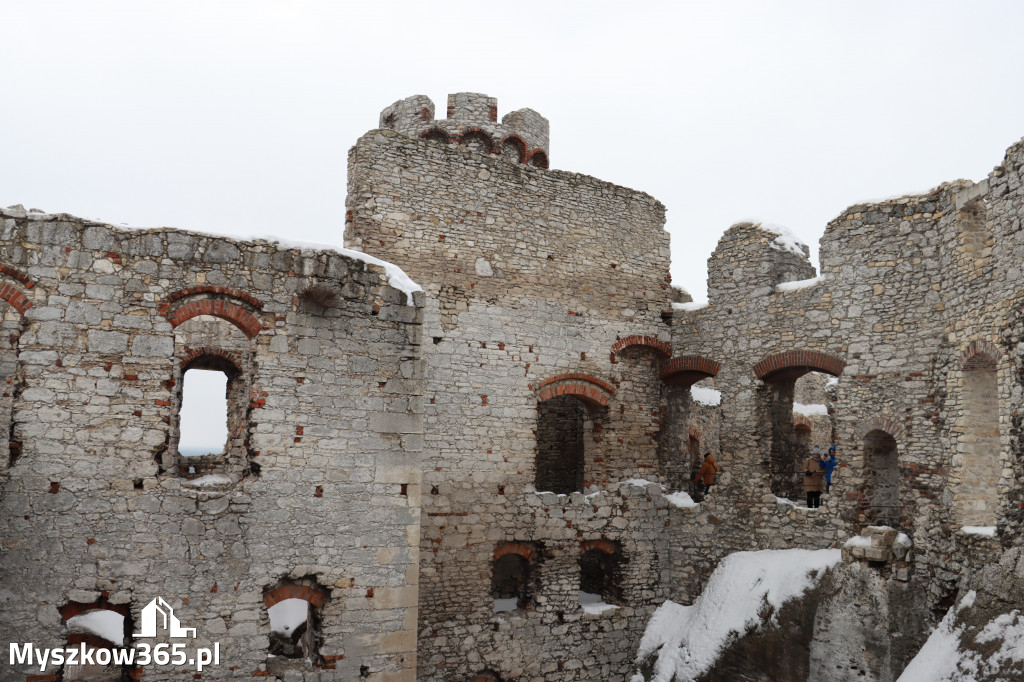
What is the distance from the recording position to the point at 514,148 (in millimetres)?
17844

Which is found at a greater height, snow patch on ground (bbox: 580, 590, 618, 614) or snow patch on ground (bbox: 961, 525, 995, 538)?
snow patch on ground (bbox: 961, 525, 995, 538)

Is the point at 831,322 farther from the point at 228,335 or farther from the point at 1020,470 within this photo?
the point at 228,335

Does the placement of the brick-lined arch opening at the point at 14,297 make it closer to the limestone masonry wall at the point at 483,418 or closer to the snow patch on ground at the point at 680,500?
the limestone masonry wall at the point at 483,418

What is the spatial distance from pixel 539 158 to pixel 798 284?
317 inches

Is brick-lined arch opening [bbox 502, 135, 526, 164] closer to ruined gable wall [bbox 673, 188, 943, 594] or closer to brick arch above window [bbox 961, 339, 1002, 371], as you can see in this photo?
ruined gable wall [bbox 673, 188, 943, 594]

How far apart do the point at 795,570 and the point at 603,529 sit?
3.09m

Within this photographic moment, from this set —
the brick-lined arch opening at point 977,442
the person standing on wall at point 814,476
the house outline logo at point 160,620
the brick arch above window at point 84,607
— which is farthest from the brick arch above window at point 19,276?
the person standing on wall at point 814,476

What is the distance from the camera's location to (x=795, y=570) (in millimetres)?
10906

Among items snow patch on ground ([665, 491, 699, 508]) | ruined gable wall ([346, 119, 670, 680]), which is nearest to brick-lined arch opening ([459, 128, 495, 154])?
ruined gable wall ([346, 119, 670, 680])

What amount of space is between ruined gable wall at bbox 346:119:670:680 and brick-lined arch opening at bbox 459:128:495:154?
14.9 ft

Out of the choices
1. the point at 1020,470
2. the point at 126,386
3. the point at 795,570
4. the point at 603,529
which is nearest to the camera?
the point at 126,386

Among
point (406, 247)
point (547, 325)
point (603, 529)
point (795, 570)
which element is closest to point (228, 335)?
point (406, 247)

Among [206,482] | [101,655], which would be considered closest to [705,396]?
[206,482]

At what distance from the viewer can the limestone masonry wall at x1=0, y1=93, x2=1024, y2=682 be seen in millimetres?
7340
